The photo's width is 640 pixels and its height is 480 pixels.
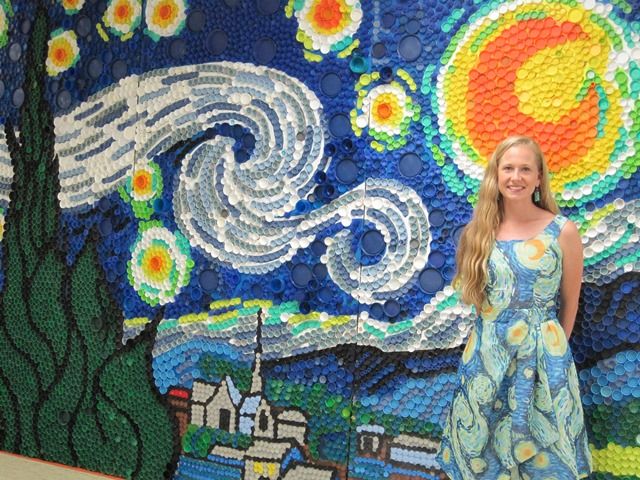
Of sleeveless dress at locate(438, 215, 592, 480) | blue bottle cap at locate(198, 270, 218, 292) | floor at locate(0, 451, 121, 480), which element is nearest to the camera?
sleeveless dress at locate(438, 215, 592, 480)

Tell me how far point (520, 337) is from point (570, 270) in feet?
0.80

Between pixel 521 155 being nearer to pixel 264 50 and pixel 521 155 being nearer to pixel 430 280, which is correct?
pixel 430 280

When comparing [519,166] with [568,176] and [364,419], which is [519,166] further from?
[364,419]

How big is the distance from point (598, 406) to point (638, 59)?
106cm

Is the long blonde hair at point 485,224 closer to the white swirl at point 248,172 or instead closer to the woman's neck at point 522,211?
the woman's neck at point 522,211

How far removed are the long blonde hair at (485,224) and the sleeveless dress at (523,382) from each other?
0.11ft

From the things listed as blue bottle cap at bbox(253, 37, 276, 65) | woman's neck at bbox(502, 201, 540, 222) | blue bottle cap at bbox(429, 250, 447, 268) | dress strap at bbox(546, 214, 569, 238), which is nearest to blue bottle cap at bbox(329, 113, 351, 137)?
blue bottle cap at bbox(253, 37, 276, 65)

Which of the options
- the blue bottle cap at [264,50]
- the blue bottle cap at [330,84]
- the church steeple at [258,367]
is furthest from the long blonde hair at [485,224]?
the blue bottle cap at [264,50]

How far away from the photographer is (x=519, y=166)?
2336mm

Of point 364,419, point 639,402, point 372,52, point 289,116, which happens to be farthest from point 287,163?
point 639,402

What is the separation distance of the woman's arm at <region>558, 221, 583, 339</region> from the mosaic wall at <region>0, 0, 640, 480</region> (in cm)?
17

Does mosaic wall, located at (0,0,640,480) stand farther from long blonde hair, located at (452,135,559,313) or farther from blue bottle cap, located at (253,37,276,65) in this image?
long blonde hair, located at (452,135,559,313)

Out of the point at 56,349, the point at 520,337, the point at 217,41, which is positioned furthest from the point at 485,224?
the point at 56,349

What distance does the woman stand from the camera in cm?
225
